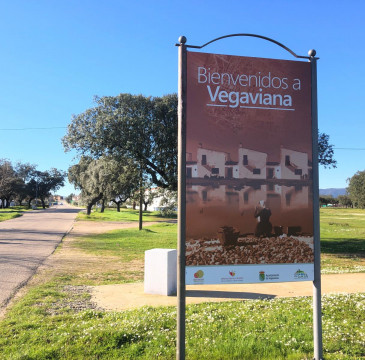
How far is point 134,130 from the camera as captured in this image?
47.9 feet

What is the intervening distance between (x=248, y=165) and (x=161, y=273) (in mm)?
4090

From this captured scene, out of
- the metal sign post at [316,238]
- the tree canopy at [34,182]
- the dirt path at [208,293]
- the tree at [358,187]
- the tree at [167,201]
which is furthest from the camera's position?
the tree canopy at [34,182]

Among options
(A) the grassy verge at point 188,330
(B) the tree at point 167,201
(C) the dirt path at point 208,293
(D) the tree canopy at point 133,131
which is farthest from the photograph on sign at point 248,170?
(B) the tree at point 167,201

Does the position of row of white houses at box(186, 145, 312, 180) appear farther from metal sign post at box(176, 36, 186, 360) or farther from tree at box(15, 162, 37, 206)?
tree at box(15, 162, 37, 206)

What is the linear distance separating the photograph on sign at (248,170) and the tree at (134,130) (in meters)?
10.7

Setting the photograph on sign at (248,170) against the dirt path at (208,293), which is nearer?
the photograph on sign at (248,170)

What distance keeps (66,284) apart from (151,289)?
7.78 feet

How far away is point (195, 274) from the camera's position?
12.8 ft

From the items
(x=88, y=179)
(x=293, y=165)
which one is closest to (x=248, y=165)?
(x=293, y=165)

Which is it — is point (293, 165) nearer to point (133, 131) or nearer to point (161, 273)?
point (161, 273)

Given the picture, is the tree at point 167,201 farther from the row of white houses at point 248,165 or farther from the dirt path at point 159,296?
the row of white houses at point 248,165

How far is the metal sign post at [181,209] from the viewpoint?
12.3ft

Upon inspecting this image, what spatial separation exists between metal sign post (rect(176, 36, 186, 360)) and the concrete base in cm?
363

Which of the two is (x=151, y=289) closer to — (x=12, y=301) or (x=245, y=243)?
(x=12, y=301)
